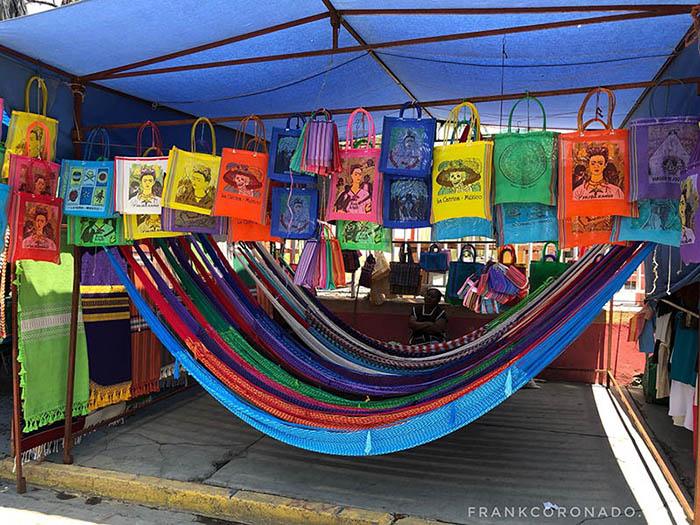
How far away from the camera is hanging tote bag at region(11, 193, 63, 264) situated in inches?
104

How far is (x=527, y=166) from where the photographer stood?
2268 mm

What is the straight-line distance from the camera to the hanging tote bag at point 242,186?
2674 mm

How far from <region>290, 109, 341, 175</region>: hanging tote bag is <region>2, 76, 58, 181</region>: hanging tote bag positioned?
1.35m

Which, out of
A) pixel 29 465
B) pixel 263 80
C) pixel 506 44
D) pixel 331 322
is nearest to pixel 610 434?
pixel 331 322

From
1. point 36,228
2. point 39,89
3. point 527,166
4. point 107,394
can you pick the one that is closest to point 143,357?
point 107,394

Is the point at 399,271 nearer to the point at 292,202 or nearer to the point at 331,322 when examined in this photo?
the point at 331,322

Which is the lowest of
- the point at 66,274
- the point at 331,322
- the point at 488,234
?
the point at 331,322

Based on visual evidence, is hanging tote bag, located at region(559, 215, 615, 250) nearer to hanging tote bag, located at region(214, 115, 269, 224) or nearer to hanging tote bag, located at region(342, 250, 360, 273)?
hanging tote bag, located at region(214, 115, 269, 224)

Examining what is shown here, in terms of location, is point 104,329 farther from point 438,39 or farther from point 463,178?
point 438,39

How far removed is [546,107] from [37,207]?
3435mm

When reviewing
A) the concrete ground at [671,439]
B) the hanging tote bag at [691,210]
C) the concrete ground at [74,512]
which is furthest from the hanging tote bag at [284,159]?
the concrete ground at [671,439]

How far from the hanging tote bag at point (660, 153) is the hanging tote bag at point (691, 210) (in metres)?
0.13

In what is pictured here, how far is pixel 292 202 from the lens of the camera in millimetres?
2686

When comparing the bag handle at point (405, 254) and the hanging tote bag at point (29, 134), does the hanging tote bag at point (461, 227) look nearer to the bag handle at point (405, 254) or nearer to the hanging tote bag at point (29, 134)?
the hanging tote bag at point (29, 134)
